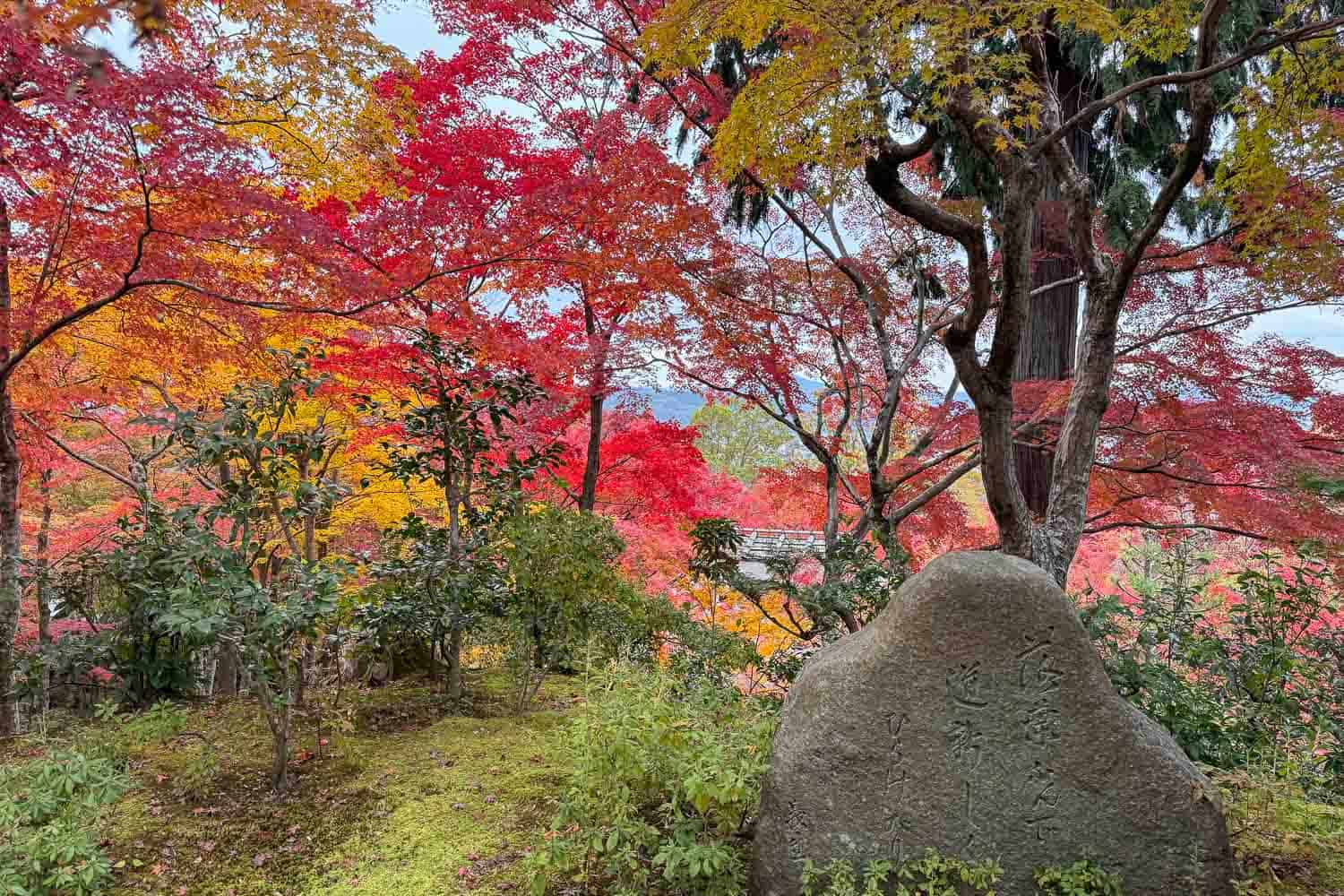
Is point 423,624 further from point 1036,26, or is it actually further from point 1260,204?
point 1260,204

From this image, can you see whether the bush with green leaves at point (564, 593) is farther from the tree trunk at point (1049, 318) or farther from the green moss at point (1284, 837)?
the tree trunk at point (1049, 318)

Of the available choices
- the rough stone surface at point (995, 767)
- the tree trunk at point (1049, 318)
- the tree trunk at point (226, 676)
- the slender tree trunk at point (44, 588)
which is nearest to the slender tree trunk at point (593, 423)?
the tree trunk at point (226, 676)

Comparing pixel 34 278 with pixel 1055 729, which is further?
pixel 34 278

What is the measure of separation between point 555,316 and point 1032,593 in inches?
254

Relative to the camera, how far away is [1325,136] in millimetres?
3826

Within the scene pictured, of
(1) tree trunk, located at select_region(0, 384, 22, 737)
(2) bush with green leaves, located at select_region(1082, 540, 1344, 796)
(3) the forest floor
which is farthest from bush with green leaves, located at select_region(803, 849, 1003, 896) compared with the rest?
(1) tree trunk, located at select_region(0, 384, 22, 737)

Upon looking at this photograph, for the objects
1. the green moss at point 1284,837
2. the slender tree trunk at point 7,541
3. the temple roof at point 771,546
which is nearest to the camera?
the green moss at point 1284,837

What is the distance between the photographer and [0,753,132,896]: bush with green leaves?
2.65 m

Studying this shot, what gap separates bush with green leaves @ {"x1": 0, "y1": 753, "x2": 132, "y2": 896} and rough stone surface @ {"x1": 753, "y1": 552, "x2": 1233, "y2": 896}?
8.69 feet

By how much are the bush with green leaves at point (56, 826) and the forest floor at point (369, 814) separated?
10.2 inches

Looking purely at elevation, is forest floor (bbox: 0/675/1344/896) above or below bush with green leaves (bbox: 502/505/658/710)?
below

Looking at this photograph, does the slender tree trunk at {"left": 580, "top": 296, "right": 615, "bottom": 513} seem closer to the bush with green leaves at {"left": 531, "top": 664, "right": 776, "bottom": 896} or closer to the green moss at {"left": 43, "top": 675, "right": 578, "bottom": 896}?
the green moss at {"left": 43, "top": 675, "right": 578, "bottom": 896}

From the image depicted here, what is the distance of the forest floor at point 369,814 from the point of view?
2965 millimetres

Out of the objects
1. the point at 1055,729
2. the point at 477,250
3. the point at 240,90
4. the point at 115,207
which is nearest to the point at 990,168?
the point at 477,250
